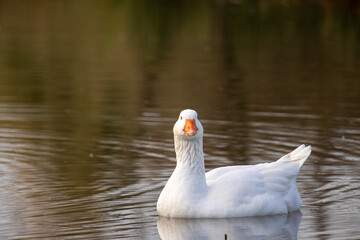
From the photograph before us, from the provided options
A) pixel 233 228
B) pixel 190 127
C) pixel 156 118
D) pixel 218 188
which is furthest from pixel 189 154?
pixel 156 118

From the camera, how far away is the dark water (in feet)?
29.3

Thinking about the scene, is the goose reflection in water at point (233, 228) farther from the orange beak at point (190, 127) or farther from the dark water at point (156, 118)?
the orange beak at point (190, 127)

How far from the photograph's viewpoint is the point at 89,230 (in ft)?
27.7

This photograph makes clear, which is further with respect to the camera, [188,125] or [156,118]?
[156,118]

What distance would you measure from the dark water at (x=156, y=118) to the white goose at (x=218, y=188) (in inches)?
5.6

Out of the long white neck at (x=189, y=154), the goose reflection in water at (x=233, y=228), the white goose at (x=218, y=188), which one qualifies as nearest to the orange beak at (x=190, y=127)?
the white goose at (x=218, y=188)

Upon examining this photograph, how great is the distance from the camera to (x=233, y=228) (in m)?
8.57

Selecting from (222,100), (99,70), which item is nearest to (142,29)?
(99,70)

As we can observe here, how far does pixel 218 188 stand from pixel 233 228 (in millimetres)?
577

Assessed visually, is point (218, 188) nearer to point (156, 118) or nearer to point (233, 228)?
point (233, 228)

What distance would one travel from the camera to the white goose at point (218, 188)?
891 centimetres

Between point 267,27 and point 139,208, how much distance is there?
27925mm

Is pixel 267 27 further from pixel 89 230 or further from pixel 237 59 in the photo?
pixel 89 230

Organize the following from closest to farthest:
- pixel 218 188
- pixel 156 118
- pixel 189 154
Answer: pixel 218 188 < pixel 189 154 < pixel 156 118
